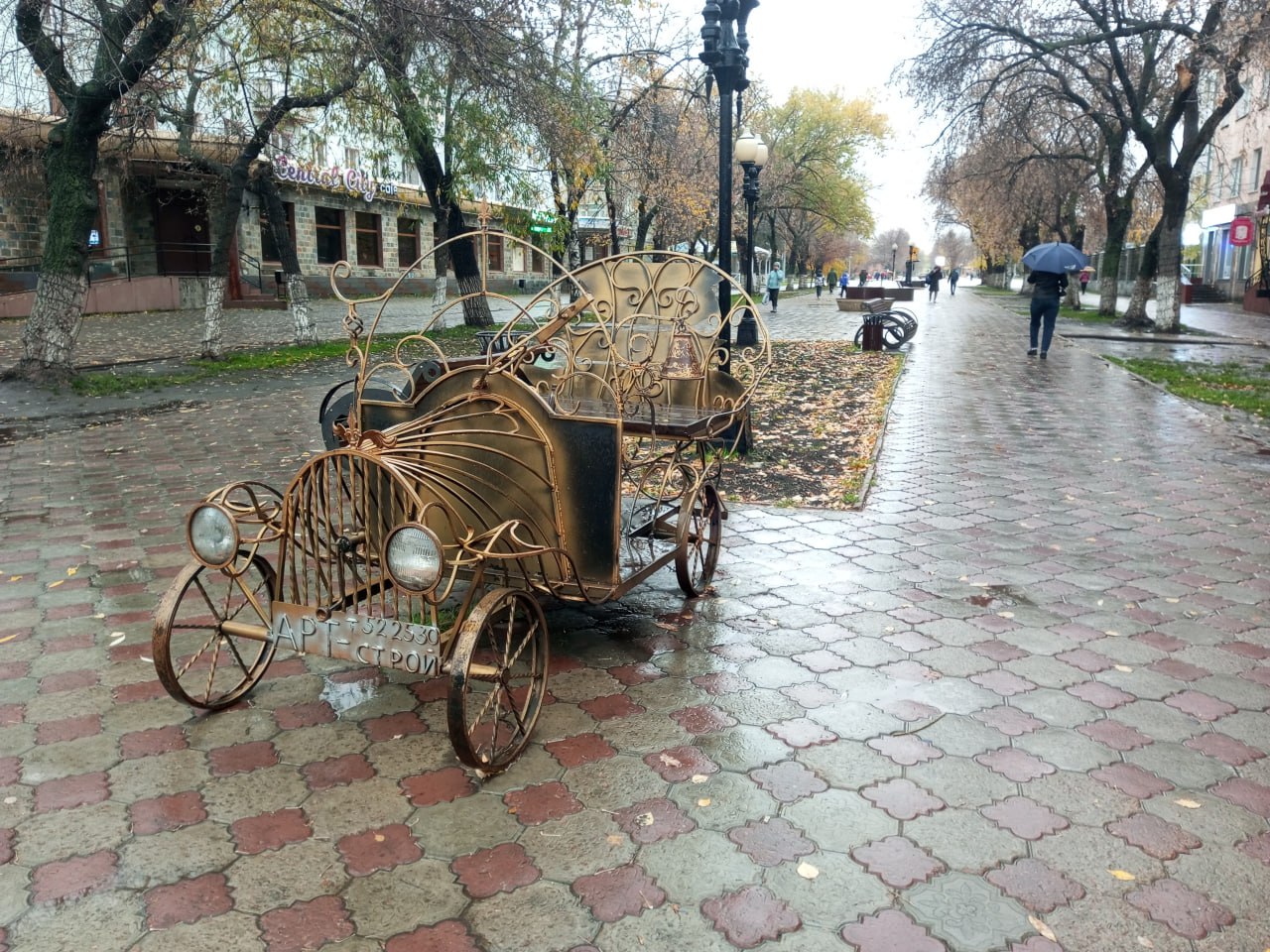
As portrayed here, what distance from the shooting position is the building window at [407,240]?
34.4m

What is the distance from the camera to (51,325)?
1133cm

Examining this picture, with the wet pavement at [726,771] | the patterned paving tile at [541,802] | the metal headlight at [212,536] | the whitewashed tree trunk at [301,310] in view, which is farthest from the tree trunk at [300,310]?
the patterned paving tile at [541,802]

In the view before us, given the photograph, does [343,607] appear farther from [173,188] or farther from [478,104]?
→ [173,188]

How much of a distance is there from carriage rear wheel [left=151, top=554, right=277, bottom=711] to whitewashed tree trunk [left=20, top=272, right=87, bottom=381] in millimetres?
8510

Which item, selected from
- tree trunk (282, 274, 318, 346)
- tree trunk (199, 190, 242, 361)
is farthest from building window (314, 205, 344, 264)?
tree trunk (199, 190, 242, 361)

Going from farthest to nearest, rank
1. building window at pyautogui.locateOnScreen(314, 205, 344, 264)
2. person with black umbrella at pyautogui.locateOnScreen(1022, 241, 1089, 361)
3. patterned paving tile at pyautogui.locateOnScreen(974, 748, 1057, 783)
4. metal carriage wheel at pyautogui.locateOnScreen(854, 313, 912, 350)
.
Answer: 1. building window at pyautogui.locateOnScreen(314, 205, 344, 264)
2. metal carriage wheel at pyautogui.locateOnScreen(854, 313, 912, 350)
3. person with black umbrella at pyautogui.locateOnScreen(1022, 241, 1089, 361)
4. patterned paving tile at pyautogui.locateOnScreen(974, 748, 1057, 783)

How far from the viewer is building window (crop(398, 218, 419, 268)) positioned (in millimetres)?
34375

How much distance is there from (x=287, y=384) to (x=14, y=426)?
11.4 feet

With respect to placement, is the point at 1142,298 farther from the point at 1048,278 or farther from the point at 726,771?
the point at 726,771

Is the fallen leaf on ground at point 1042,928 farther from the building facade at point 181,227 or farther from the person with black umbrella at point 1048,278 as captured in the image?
the building facade at point 181,227

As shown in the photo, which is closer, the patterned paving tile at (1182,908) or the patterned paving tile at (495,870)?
the patterned paving tile at (1182,908)

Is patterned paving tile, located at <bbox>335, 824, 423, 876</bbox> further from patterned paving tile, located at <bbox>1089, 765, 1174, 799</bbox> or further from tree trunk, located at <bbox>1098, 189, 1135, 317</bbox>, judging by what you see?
tree trunk, located at <bbox>1098, 189, 1135, 317</bbox>

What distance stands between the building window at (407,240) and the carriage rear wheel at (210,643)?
31219 millimetres

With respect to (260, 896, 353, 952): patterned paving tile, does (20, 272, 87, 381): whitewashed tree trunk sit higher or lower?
higher
